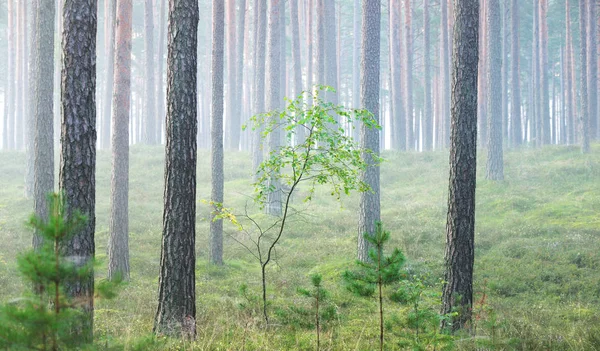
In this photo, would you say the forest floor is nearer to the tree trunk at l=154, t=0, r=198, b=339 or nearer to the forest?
the forest

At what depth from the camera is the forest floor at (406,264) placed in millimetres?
6883

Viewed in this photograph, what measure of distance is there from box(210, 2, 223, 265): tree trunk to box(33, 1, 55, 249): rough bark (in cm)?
411

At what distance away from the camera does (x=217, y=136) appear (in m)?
13.8

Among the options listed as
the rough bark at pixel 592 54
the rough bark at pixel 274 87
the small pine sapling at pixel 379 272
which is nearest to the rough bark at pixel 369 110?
the rough bark at pixel 274 87

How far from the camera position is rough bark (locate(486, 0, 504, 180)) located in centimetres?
2236

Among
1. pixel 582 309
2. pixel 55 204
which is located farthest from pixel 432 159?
pixel 55 204

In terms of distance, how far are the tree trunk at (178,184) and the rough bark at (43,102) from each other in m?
4.76

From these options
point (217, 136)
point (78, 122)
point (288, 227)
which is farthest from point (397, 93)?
point (78, 122)

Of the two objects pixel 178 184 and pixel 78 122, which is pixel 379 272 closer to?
pixel 178 184

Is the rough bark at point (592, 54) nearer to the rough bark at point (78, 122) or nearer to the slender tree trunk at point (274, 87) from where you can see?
the slender tree trunk at point (274, 87)

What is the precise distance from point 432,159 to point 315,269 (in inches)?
672

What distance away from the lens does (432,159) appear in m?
28.2

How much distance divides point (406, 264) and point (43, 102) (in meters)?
8.53

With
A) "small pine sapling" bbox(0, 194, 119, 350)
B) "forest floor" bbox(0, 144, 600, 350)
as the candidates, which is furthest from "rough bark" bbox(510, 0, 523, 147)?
"small pine sapling" bbox(0, 194, 119, 350)
